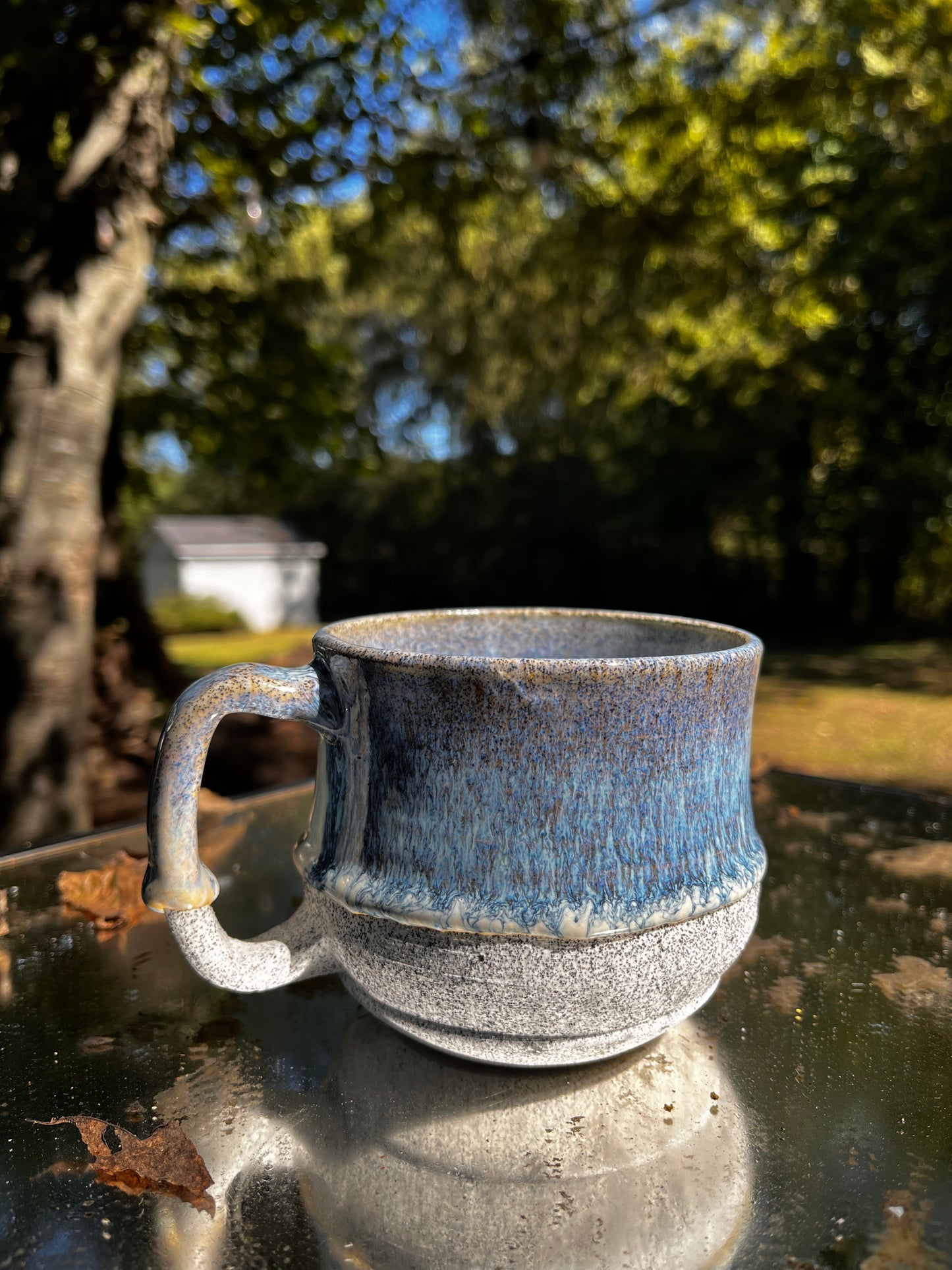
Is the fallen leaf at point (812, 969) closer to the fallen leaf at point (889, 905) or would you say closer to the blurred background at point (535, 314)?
the fallen leaf at point (889, 905)

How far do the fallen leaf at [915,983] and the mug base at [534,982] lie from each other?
1.04 feet

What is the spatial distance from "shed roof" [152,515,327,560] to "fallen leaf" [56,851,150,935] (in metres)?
18.6

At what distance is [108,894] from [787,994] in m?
0.81

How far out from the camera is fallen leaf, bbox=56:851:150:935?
1.11 metres

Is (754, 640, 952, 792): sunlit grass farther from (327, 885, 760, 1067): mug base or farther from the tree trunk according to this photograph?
(327, 885, 760, 1067): mug base

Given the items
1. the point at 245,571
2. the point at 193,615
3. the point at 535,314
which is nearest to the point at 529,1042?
the point at 535,314

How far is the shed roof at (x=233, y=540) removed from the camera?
20.7 meters

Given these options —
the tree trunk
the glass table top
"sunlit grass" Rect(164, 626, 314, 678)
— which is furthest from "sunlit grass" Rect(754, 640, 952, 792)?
"sunlit grass" Rect(164, 626, 314, 678)

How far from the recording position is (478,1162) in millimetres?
688

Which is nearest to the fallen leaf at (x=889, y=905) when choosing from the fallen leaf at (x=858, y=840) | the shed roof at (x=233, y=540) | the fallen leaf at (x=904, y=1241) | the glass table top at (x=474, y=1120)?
the glass table top at (x=474, y=1120)

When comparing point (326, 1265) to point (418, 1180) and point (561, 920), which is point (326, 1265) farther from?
point (561, 920)

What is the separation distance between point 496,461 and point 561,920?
1558cm

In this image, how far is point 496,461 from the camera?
15891mm

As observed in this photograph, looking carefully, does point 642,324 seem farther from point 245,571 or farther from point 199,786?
point 245,571
